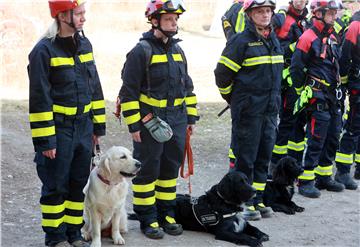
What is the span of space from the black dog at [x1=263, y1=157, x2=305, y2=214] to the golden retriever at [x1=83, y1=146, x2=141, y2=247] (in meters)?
2.44

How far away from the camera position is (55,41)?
18.2 feet

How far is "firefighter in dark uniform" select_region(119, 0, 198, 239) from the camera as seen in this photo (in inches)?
245

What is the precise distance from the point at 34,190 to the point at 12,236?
179 centimetres

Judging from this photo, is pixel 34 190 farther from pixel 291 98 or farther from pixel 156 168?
pixel 291 98

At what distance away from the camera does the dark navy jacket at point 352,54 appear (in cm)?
903

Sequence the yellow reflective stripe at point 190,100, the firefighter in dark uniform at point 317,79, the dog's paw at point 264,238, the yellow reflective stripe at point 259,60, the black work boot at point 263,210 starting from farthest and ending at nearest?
the firefighter in dark uniform at point 317,79, the black work boot at point 263,210, the yellow reflective stripe at point 259,60, the yellow reflective stripe at point 190,100, the dog's paw at point 264,238

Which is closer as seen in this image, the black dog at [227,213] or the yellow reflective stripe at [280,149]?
the black dog at [227,213]

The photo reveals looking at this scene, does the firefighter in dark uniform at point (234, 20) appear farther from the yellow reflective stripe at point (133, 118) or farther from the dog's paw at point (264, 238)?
the dog's paw at point (264, 238)

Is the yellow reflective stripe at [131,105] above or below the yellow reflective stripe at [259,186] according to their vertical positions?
above

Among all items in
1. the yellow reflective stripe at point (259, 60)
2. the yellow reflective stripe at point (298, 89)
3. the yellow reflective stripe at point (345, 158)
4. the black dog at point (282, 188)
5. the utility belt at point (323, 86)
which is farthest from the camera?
the yellow reflective stripe at point (345, 158)

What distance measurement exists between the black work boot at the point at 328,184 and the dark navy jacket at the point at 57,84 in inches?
171

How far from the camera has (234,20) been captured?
9.82 metres

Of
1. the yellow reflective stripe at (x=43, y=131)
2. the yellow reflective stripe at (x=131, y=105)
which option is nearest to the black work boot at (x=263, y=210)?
the yellow reflective stripe at (x=131, y=105)

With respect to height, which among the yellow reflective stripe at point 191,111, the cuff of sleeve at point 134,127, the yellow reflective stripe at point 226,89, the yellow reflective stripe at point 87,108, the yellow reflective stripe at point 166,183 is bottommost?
the yellow reflective stripe at point 166,183
